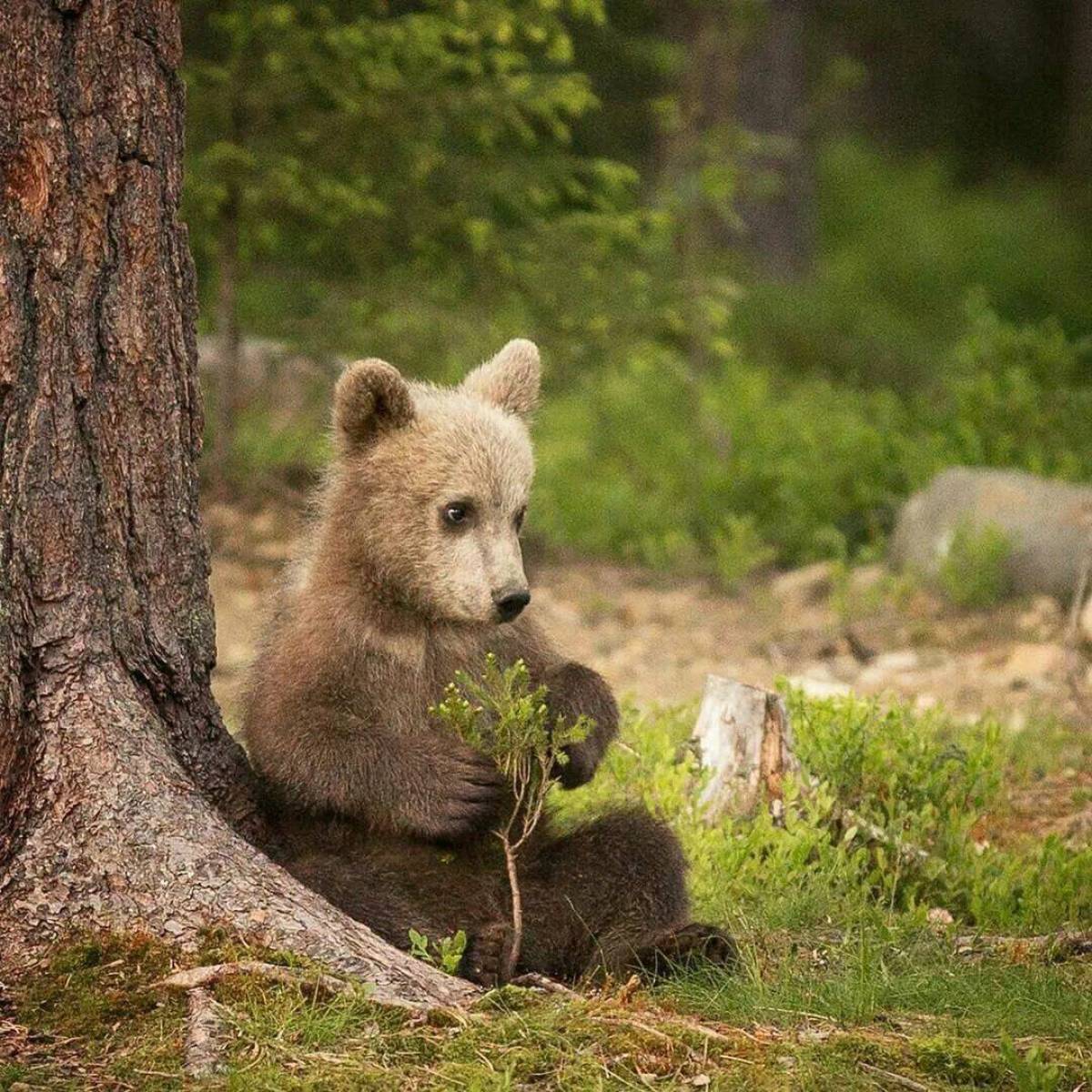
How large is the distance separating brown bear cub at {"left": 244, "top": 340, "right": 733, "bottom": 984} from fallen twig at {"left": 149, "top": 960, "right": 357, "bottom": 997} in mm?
528

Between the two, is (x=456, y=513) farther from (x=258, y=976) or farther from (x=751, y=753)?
(x=258, y=976)

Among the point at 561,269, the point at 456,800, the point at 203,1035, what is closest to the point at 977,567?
the point at 561,269

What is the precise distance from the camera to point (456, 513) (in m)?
4.94

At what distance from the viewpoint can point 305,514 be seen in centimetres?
536

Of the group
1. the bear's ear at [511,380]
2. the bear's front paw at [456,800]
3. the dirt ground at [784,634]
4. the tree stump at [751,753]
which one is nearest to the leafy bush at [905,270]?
the dirt ground at [784,634]

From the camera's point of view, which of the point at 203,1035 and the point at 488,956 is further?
the point at 488,956

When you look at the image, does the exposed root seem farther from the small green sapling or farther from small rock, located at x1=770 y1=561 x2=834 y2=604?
small rock, located at x1=770 y1=561 x2=834 y2=604


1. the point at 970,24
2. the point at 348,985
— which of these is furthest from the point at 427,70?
the point at 970,24

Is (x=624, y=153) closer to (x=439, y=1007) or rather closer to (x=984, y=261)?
(x=984, y=261)

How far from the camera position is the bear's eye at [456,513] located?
4.93 meters

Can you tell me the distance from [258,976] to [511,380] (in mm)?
2222

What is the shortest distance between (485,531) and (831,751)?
1.53m

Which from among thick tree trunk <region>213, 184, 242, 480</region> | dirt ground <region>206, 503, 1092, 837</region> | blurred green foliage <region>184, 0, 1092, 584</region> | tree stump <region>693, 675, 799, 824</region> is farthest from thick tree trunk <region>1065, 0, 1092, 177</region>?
tree stump <region>693, 675, 799, 824</region>

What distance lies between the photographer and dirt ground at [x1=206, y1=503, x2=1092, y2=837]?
7.96 m
